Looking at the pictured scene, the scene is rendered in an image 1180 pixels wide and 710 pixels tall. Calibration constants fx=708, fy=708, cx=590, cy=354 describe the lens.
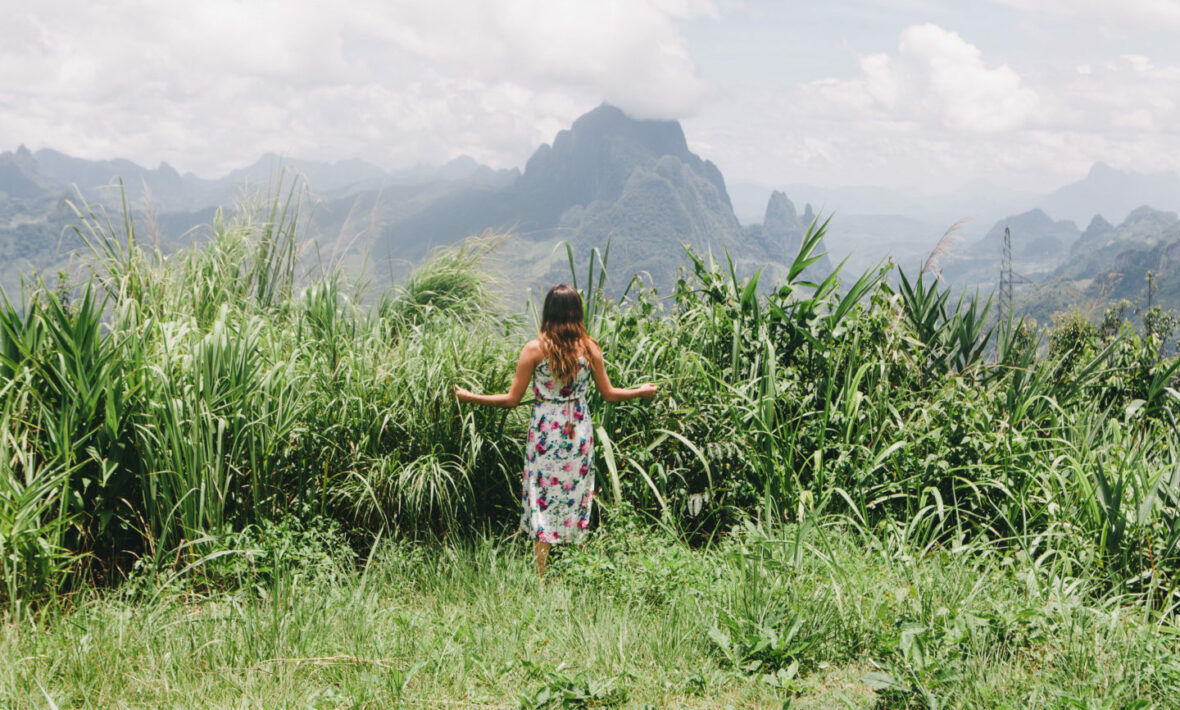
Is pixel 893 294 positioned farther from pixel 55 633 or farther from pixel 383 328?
pixel 55 633

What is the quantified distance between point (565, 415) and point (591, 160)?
668 feet

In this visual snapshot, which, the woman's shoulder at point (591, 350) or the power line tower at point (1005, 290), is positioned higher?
the power line tower at point (1005, 290)

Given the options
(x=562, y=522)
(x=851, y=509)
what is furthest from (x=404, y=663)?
(x=851, y=509)

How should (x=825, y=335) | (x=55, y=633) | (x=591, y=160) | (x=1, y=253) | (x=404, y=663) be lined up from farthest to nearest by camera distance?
(x=591, y=160), (x=1, y=253), (x=825, y=335), (x=55, y=633), (x=404, y=663)

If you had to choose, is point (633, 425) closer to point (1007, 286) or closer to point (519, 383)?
point (519, 383)

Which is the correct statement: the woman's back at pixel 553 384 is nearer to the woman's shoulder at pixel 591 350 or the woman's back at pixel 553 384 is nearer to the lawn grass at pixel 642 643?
the woman's shoulder at pixel 591 350

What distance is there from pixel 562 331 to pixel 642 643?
154 cm

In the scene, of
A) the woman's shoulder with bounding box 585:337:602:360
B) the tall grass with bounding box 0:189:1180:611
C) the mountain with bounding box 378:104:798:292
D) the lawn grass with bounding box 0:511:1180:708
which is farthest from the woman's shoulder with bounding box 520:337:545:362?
the mountain with bounding box 378:104:798:292

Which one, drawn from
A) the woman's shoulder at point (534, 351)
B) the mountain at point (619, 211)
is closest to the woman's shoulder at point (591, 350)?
the woman's shoulder at point (534, 351)

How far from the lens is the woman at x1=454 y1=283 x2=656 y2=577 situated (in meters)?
3.55

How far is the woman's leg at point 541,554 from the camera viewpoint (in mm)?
3508

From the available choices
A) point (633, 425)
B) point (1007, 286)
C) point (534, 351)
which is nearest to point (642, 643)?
point (534, 351)

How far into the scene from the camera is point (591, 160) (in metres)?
200

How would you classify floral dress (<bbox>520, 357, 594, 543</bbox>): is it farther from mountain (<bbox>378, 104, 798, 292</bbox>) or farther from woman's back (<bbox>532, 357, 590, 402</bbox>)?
mountain (<bbox>378, 104, 798, 292</bbox>)
